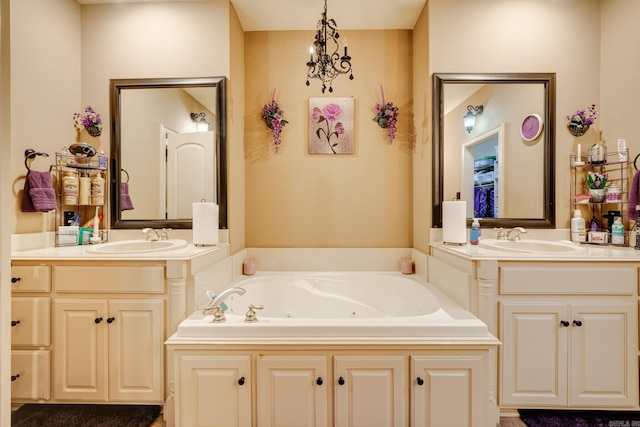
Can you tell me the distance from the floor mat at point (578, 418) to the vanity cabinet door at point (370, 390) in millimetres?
860

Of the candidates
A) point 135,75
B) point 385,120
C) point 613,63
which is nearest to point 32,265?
point 135,75

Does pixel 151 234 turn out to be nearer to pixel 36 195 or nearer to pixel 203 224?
pixel 203 224

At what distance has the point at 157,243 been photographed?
2193mm

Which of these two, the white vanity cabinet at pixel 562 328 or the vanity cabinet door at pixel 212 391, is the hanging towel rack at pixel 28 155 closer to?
the vanity cabinet door at pixel 212 391

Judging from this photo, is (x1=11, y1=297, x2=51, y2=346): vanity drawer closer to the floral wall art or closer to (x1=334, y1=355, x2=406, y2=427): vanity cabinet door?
(x1=334, y1=355, x2=406, y2=427): vanity cabinet door

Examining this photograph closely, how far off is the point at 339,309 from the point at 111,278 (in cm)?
147

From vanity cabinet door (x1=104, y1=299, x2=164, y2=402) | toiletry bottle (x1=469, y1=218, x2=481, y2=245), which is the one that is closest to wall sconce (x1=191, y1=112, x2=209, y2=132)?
vanity cabinet door (x1=104, y1=299, x2=164, y2=402)

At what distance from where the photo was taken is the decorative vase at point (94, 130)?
2.28 m

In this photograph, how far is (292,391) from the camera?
1.41 metres

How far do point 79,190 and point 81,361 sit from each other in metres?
1.19

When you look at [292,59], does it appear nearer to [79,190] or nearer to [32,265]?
[79,190]

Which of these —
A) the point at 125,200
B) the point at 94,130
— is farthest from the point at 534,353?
the point at 94,130

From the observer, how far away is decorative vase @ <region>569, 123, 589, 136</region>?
2.19 meters

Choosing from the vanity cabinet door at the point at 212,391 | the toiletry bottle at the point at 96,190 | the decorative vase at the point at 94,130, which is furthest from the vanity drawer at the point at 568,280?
the decorative vase at the point at 94,130
